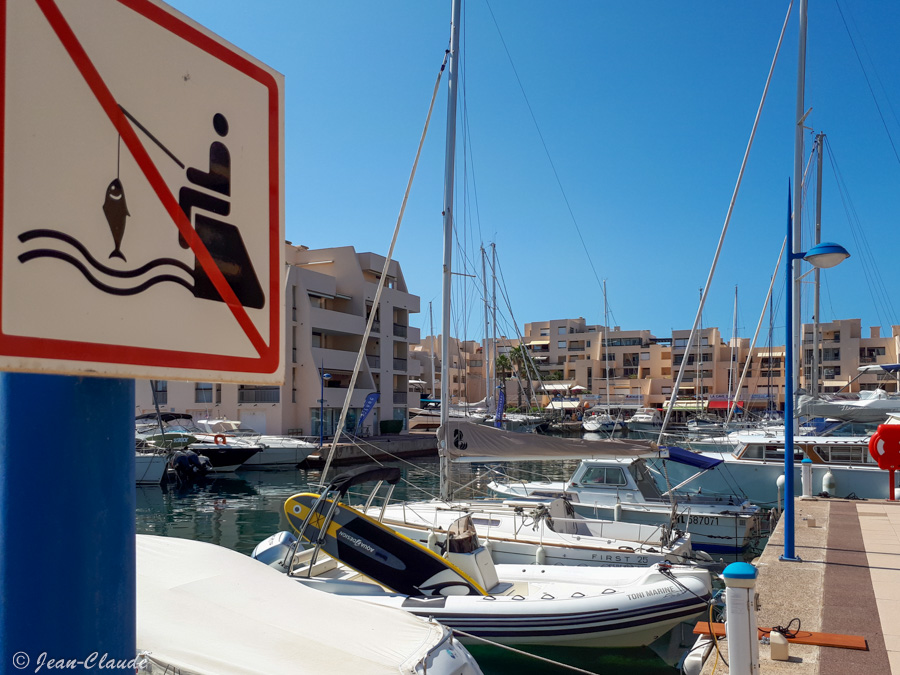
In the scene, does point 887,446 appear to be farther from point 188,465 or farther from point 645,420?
point 645,420

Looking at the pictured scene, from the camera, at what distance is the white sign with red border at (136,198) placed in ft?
3.94

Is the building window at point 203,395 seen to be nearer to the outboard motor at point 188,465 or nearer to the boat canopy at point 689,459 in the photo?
the outboard motor at point 188,465

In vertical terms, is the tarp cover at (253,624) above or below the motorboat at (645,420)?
above

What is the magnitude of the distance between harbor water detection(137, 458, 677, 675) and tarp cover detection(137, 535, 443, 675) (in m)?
0.36

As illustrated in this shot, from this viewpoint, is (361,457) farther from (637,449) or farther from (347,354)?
(637,449)

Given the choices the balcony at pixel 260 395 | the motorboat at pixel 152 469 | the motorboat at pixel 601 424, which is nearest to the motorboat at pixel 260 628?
the motorboat at pixel 152 469

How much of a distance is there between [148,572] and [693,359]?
92.5 meters

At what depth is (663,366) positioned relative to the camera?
92.1m

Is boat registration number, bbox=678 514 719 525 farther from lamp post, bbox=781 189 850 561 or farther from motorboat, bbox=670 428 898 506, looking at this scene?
lamp post, bbox=781 189 850 561

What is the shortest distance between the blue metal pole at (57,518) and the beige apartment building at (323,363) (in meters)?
37.4

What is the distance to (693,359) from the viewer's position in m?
90.7

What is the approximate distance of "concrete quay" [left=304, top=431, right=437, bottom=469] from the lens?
120 ft

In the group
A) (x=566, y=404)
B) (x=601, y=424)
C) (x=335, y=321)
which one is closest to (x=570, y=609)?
(x=335, y=321)

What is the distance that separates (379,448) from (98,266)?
3638 cm
